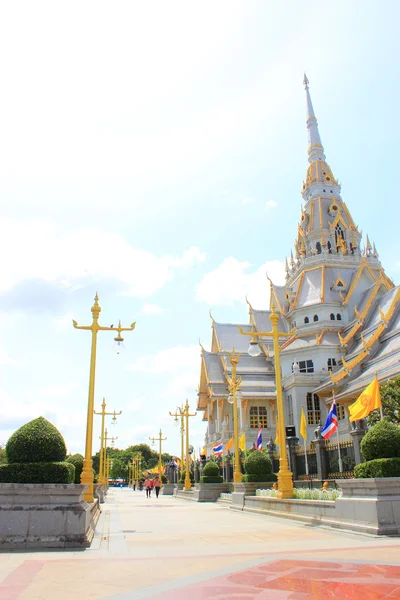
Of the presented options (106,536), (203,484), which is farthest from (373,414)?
(106,536)

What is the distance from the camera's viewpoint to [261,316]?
6244 cm

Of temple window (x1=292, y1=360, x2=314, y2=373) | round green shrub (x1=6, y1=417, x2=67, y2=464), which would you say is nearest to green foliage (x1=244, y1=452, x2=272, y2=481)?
round green shrub (x1=6, y1=417, x2=67, y2=464)

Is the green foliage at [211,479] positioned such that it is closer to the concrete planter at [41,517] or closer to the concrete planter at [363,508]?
the concrete planter at [363,508]

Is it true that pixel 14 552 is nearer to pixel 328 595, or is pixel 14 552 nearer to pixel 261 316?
pixel 328 595

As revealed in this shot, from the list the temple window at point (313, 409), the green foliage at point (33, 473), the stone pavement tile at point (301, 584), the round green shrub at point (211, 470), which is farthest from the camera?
the temple window at point (313, 409)

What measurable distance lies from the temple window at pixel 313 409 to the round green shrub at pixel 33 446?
124 ft

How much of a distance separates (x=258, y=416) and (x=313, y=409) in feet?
20.5

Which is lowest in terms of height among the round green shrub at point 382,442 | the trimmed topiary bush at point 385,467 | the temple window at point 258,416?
the trimmed topiary bush at point 385,467

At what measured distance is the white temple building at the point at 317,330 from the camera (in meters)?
42.6

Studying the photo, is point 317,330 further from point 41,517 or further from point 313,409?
point 41,517

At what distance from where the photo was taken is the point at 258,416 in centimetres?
5009

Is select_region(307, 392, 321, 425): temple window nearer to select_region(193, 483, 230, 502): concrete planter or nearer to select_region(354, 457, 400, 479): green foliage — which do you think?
select_region(193, 483, 230, 502): concrete planter

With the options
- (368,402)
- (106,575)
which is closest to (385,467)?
(106,575)

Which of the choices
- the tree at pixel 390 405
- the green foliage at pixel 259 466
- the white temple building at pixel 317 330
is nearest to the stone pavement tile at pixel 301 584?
the green foliage at pixel 259 466
